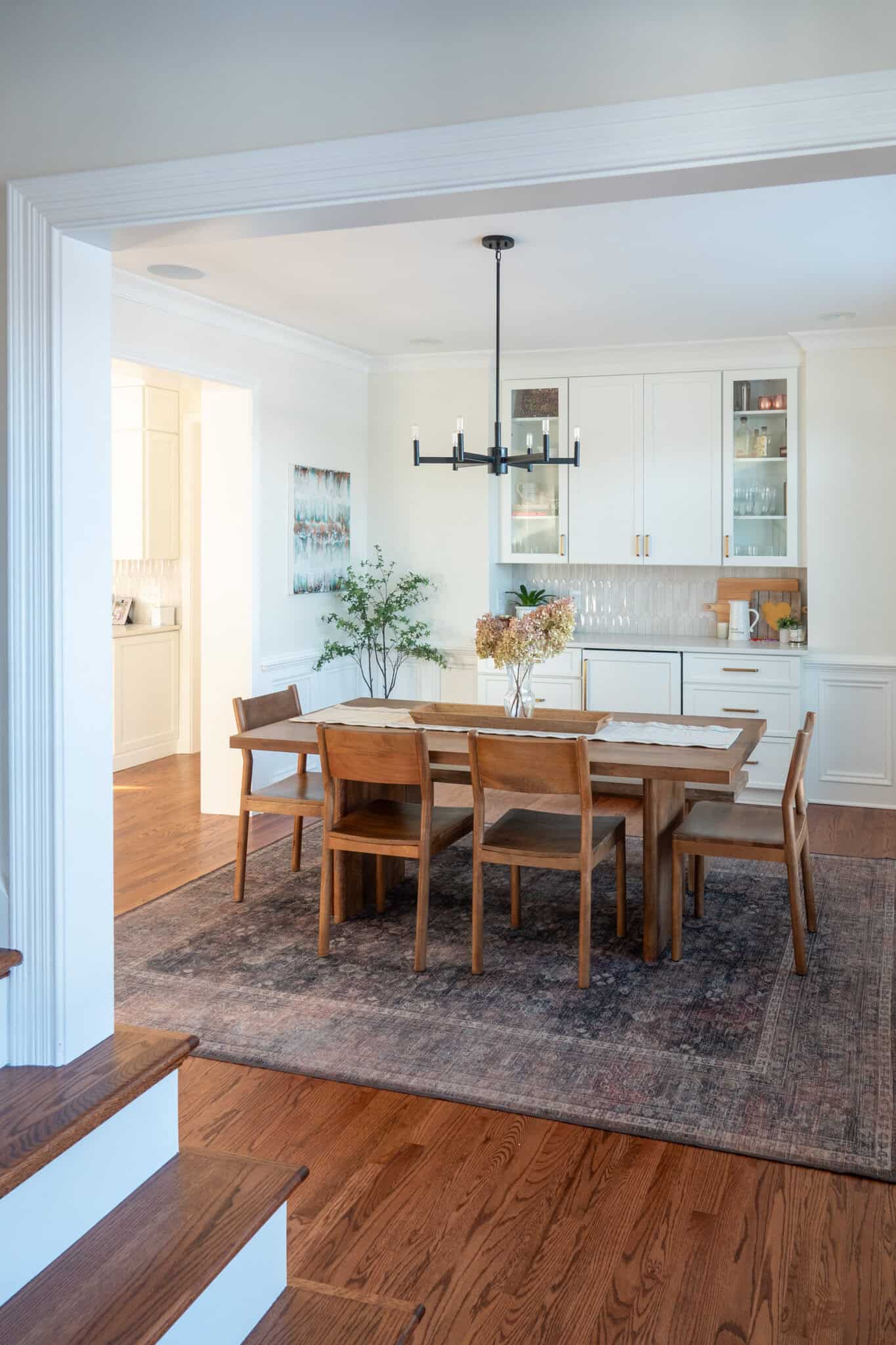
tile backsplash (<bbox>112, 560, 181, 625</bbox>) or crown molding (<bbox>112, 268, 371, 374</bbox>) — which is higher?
crown molding (<bbox>112, 268, 371, 374</bbox>)

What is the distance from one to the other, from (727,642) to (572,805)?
53.1 inches

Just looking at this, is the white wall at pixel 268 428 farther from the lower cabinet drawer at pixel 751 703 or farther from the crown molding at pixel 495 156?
the crown molding at pixel 495 156

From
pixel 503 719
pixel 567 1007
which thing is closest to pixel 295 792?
pixel 503 719

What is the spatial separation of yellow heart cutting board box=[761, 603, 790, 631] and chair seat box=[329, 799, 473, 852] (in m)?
3.28

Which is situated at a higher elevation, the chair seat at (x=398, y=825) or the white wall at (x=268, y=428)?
the white wall at (x=268, y=428)

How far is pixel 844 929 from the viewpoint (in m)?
4.23

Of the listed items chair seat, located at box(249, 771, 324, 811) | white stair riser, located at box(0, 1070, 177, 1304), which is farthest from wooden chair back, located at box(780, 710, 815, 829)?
white stair riser, located at box(0, 1070, 177, 1304)

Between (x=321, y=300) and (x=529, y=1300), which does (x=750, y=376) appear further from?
(x=529, y=1300)

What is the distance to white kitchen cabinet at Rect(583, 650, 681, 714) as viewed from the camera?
259 inches

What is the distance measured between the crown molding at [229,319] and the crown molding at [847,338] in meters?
2.64

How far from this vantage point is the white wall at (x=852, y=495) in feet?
20.4

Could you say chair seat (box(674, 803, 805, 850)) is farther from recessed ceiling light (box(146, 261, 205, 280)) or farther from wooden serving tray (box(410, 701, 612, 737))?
recessed ceiling light (box(146, 261, 205, 280))

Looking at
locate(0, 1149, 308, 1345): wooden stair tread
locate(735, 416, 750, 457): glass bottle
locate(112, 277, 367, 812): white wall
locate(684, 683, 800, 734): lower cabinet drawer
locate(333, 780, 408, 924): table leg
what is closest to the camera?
locate(0, 1149, 308, 1345): wooden stair tread

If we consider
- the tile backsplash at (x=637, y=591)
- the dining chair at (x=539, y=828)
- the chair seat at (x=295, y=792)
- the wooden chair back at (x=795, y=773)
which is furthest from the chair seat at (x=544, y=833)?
the tile backsplash at (x=637, y=591)
